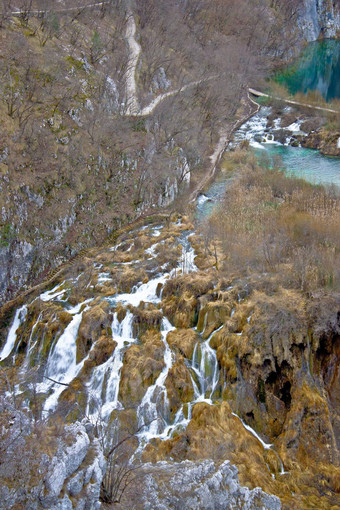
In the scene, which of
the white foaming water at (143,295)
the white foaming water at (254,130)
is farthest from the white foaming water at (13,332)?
the white foaming water at (254,130)

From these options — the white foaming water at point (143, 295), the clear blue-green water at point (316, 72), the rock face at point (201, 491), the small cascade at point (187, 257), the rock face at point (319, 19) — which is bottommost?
the white foaming water at point (143, 295)

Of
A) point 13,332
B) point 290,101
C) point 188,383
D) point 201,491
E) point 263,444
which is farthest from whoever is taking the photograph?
point 290,101

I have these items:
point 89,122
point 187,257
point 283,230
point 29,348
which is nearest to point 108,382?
point 29,348

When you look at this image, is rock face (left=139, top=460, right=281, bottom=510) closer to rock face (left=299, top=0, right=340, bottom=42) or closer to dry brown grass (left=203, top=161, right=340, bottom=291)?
dry brown grass (left=203, top=161, right=340, bottom=291)

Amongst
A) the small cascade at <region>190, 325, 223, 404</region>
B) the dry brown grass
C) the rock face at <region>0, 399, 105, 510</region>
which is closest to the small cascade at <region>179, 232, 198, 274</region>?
the dry brown grass

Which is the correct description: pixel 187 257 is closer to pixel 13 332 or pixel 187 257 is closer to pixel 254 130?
pixel 13 332

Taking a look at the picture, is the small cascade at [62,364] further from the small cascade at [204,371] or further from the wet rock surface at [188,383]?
the small cascade at [204,371]

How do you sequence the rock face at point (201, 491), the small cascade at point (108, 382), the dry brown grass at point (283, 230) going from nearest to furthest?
1. the rock face at point (201, 491)
2. the small cascade at point (108, 382)
3. the dry brown grass at point (283, 230)
